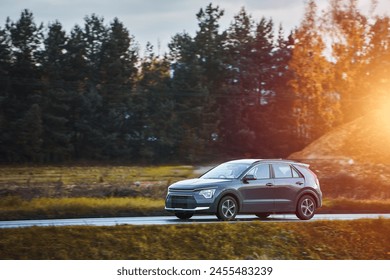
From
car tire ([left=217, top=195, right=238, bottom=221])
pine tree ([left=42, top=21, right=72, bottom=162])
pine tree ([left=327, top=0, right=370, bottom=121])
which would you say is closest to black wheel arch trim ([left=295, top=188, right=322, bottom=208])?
car tire ([left=217, top=195, right=238, bottom=221])

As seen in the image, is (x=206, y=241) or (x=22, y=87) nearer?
(x=206, y=241)

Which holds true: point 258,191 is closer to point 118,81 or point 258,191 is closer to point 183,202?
point 183,202

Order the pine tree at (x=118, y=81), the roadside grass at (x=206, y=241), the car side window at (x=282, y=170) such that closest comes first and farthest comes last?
the roadside grass at (x=206, y=241) → the car side window at (x=282, y=170) → the pine tree at (x=118, y=81)

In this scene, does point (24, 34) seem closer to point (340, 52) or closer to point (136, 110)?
point (136, 110)

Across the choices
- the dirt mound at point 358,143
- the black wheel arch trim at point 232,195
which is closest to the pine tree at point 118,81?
the dirt mound at point 358,143

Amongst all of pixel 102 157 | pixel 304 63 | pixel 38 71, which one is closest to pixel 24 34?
pixel 38 71

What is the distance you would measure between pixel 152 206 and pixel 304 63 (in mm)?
12332

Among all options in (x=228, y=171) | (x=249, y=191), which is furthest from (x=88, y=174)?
(x=249, y=191)

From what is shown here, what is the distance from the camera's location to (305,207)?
56.4 ft

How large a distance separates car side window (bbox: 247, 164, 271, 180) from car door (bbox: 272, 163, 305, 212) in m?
0.19

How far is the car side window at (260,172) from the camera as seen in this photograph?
54.6ft

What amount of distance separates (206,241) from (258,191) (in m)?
2.77

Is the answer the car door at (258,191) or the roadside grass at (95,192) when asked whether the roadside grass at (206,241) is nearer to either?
the car door at (258,191)

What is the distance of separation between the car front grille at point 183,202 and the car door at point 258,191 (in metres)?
1.12
